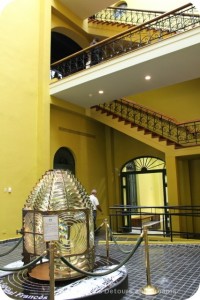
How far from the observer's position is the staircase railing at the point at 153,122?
1177cm

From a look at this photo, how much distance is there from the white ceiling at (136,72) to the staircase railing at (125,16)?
553 centimetres

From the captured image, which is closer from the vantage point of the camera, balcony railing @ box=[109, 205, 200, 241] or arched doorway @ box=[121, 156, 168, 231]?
balcony railing @ box=[109, 205, 200, 241]

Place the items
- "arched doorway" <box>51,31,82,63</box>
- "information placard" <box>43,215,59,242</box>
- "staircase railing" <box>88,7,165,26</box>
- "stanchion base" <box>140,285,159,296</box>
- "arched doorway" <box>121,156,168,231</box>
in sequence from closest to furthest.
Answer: "information placard" <box>43,215,59,242</box>
"stanchion base" <box>140,285,159,296</box>
"arched doorway" <box>121,156,168,231</box>
"arched doorway" <box>51,31,82,63</box>
"staircase railing" <box>88,7,165,26</box>

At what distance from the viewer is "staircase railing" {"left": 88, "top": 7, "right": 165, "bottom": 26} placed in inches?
567

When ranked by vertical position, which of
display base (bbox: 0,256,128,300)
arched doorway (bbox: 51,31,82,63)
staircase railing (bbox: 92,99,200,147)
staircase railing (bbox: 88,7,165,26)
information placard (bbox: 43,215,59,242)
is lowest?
display base (bbox: 0,256,128,300)

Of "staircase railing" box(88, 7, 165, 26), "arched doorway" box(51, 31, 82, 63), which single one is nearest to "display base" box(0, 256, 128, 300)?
"arched doorway" box(51, 31, 82, 63)

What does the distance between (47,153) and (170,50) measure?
17.0ft

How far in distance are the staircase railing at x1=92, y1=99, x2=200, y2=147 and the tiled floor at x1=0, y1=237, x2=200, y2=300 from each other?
533 cm

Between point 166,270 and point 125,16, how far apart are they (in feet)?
44.2

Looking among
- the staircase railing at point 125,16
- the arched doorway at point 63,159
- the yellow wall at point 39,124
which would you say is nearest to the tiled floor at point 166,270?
the yellow wall at point 39,124

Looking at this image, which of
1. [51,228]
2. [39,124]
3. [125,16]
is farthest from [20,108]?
[125,16]

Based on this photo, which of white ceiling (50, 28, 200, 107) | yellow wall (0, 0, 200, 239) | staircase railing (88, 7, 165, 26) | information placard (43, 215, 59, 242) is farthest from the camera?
staircase railing (88, 7, 165, 26)

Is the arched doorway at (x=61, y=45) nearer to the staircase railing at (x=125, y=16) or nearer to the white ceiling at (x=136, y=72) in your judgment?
the staircase railing at (x=125, y=16)

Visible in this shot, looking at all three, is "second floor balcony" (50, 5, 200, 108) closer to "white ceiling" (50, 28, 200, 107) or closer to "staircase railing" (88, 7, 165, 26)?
"white ceiling" (50, 28, 200, 107)
